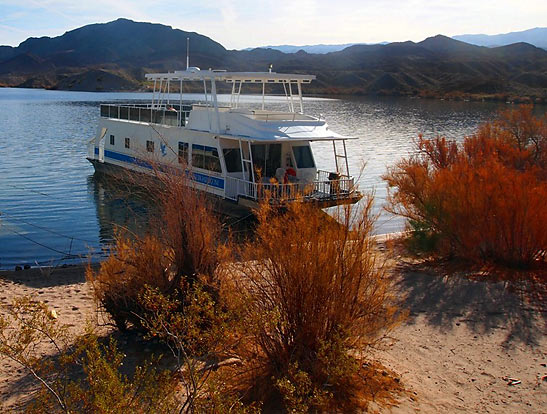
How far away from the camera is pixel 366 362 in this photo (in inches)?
283

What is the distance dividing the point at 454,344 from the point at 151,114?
1562 cm

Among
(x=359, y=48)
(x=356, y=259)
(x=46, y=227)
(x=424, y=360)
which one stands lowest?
(x=46, y=227)

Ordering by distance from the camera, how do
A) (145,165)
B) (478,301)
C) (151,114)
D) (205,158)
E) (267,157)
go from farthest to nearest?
(151,114) → (145,165) → (205,158) → (267,157) → (478,301)

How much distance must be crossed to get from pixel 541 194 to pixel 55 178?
64.0ft

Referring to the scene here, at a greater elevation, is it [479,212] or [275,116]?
[275,116]

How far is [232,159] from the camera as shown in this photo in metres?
17.5

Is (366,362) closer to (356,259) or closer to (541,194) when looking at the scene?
(356,259)

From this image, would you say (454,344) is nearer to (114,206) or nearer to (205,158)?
(205,158)

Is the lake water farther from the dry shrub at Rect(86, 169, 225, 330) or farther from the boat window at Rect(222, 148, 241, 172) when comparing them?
the boat window at Rect(222, 148, 241, 172)

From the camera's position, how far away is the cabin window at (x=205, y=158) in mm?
17562

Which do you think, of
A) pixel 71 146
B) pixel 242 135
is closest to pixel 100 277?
pixel 242 135

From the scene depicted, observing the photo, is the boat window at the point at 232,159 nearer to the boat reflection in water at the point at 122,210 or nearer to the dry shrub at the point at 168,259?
the boat reflection in water at the point at 122,210

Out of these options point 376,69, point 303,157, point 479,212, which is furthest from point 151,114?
point 376,69

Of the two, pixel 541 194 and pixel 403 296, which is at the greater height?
Result: pixel 541 194
